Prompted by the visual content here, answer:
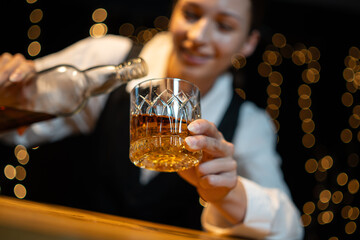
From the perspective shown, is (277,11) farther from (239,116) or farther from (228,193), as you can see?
(228,193)

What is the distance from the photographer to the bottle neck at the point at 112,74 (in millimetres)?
670

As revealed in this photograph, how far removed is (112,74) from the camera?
0.72 m

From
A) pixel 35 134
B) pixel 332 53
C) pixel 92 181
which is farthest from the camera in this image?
pixel 332 53

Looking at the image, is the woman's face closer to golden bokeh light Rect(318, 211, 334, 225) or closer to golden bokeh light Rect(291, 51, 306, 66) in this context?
golden bokeh light Rect(291, 51, 306, 66)

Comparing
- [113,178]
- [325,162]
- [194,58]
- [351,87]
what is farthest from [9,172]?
[351,87]

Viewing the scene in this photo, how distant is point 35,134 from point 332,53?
185 cm

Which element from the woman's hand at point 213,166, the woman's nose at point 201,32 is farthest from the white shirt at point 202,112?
the woman's hand at point 213,166

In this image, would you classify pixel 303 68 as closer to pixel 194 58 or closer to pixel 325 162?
pixel 325 162

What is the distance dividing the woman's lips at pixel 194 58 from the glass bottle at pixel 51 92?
393 mm

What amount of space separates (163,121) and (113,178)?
2.72 ft

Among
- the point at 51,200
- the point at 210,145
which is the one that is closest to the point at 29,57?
the point at 51,200

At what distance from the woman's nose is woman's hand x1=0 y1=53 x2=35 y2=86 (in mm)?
479

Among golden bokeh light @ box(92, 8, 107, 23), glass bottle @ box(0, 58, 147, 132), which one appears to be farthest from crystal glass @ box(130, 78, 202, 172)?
golden bokeh light @ box(92, 8, 107, 23)

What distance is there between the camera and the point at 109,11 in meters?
2.10
